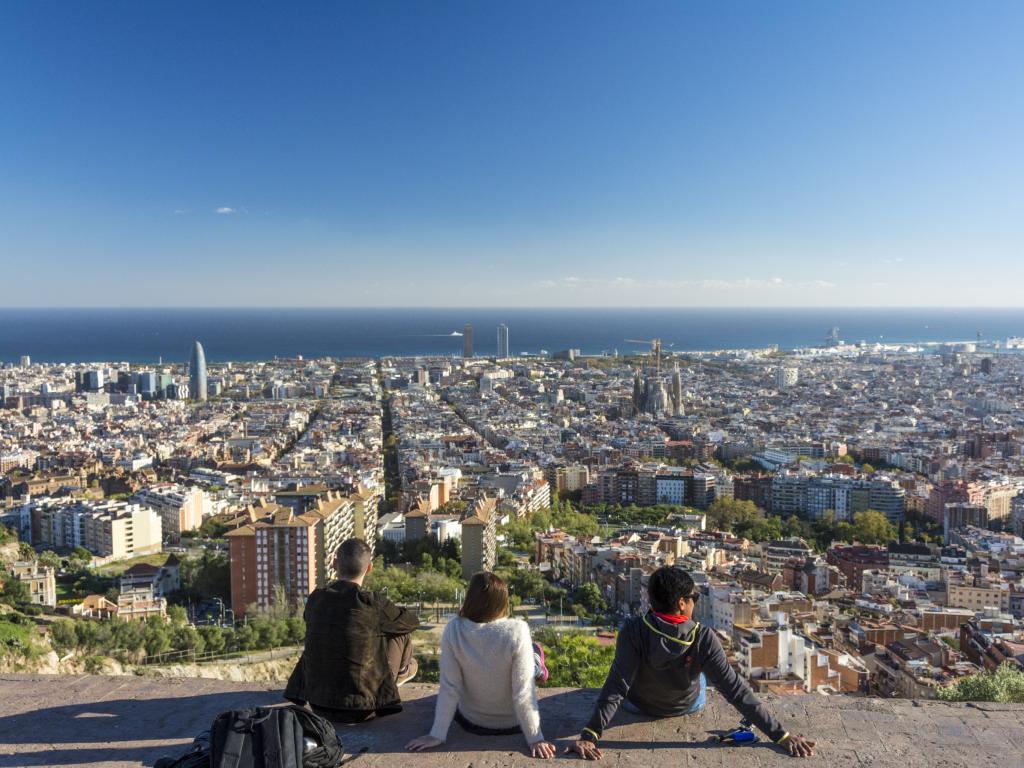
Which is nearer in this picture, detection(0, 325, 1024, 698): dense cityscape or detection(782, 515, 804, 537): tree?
detection(0, 325, 1024, 698): dense cityscape

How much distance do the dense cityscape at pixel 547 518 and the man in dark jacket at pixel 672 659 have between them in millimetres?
2255

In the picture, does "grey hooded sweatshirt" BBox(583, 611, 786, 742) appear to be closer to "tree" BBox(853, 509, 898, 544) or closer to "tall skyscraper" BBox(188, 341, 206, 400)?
"tree" BBox(853, 509, 898, 544)

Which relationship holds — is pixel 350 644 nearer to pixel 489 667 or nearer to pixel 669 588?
pixel 489 667

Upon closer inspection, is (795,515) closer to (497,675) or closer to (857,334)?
(497,675)

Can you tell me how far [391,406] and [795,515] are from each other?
15.6 meters

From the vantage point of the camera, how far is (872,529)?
1196cm

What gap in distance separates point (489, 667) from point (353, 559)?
29cm

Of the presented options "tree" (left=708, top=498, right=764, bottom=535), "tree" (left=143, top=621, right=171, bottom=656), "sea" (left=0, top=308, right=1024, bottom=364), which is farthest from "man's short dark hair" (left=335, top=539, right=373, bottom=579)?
"sea" (left=0, top=308, right=1024, bottom=364)

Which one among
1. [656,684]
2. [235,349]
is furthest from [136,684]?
[235,349]

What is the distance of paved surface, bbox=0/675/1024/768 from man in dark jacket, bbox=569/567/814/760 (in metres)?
0.05

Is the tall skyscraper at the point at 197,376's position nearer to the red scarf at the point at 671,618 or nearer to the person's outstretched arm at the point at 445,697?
the person's outstretched arm at the point at 445,697

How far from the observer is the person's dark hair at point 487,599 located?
148cm

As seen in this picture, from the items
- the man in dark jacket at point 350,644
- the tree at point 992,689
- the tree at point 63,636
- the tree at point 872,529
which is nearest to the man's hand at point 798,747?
the man in dark jacket at point 350,644

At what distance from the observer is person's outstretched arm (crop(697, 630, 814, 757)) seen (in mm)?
1510
